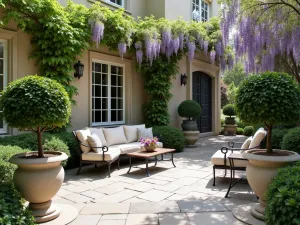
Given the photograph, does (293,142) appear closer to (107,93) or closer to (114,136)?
(114,136)

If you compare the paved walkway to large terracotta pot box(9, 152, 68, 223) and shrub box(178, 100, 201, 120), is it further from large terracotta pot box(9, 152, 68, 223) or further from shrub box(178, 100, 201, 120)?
shrub box(178, 100, 201, 120)

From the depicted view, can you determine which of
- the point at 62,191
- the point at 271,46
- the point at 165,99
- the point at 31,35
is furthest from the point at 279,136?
the point at 31,35

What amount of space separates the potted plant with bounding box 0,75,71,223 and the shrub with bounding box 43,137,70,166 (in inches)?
72.6

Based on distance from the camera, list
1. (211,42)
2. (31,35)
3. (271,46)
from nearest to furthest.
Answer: (31,35)
(271,46)
(211,42)

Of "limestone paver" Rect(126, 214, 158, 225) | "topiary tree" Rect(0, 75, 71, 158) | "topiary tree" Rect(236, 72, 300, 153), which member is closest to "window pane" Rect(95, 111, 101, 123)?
"topiary tree" Rect(0, 75, 71, 158)

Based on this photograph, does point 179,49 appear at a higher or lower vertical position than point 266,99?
higher

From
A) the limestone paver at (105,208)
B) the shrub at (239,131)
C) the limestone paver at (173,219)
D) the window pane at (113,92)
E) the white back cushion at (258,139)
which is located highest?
the window pane at (113,92)

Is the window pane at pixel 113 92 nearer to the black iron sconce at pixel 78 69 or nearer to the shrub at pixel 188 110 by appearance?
the black iron sconce at pixel 78 69

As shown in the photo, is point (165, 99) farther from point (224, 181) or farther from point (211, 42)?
point (224, 181)

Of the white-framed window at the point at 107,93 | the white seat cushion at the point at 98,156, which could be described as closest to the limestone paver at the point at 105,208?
the white seat cushion at the point at 98,156

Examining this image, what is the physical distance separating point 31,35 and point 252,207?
5752 mm

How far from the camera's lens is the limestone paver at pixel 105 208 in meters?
3.51

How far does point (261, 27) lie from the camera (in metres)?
7.58

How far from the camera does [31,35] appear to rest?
6.26 m
